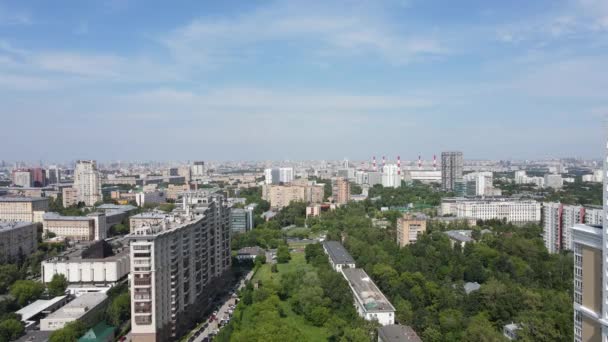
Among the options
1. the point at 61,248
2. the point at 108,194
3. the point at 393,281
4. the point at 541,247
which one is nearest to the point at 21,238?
the point at 61,248

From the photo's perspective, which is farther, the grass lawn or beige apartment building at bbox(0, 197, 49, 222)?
beige apartment building at bbox(0, 197, 49, 222)

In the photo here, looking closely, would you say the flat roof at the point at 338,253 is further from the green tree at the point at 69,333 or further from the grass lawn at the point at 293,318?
the green tree at the point at 69,333

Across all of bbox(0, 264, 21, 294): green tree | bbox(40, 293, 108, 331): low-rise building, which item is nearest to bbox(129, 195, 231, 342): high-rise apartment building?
bbox(40, 293, 108, 331): low-rise building

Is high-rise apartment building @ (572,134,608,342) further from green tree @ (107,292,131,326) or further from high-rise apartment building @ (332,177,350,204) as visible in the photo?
high-rise apartment building @ (332,177,350,204)

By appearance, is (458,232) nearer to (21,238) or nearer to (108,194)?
(21,238)

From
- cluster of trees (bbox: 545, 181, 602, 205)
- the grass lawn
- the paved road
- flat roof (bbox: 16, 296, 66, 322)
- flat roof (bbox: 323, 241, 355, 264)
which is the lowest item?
the paved road

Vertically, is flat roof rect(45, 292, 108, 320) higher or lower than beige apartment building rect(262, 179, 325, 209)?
lower
